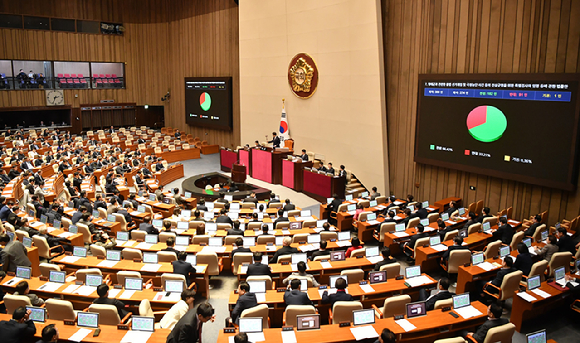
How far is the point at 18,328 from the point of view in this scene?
18.3 feet

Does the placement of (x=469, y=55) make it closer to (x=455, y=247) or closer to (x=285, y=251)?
(x=455, y=247)

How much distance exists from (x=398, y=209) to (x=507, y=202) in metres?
3.11

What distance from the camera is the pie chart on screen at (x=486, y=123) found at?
40.2 ft

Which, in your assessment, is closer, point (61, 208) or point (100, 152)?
point (61, 208)

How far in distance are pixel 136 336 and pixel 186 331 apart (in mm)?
932

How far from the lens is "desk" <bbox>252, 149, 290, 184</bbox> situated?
17641 millimetres

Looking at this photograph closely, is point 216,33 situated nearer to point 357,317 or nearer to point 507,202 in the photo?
point 507,202

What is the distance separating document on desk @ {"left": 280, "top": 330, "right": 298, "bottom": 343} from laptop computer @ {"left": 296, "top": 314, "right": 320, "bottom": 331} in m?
0.13

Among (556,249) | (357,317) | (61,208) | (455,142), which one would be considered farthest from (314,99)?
(357,317)

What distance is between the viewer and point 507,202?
1256 centimetres

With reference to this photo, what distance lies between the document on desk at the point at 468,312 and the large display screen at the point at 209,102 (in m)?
19.6

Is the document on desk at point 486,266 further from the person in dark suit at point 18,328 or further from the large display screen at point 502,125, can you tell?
the person in dark suit at point 18,328

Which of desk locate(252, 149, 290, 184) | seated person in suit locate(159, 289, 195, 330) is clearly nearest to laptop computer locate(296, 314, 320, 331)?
seated person in suit locate(159, 289, 195, 330)

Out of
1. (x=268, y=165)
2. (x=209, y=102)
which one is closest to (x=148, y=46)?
(x=209, y=102)
